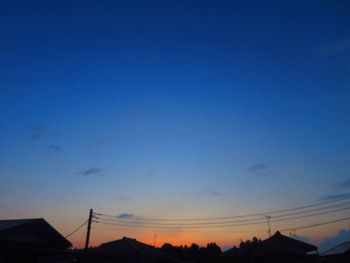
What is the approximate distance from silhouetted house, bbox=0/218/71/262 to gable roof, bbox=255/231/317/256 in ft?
89.9

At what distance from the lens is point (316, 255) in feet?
150

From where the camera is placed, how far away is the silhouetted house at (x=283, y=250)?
42284 millimetres

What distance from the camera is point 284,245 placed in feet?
144

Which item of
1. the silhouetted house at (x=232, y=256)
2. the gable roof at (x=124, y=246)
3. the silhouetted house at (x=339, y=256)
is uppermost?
the gable roof at (x=124, y=246)

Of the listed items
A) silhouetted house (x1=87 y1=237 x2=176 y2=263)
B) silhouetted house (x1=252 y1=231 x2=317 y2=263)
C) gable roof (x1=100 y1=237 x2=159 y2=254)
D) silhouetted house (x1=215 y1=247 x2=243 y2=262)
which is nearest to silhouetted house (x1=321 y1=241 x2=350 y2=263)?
silhouetted house (x1=252 y1=231 x2=317 y2=263)

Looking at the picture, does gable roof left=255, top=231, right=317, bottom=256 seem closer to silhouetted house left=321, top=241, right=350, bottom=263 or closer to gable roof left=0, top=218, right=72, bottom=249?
silhouetted house left=321, top=241, right=350, bottom=263

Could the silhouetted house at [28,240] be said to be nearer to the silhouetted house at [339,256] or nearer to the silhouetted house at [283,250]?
the silhouetted house at [283,250]

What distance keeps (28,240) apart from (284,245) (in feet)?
109

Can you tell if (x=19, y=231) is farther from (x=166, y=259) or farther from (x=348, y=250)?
(x=348, y=250)

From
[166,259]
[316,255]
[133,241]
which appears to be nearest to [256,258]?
[316,255]

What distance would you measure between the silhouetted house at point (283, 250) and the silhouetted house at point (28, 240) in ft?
88.1

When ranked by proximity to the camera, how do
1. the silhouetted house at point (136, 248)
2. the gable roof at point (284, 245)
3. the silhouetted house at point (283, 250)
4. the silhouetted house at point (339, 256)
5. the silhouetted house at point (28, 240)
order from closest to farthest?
the silhouetted house at point (28, 240), the silhouetted house at point (339, 256), the silhouetted house at point (136, 248), the silhouetted house at point (283, 250), the gable roof at point (284, 245)

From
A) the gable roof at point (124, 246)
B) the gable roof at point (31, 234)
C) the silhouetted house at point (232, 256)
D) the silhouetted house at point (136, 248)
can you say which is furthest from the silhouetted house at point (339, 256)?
the gable roof at point (31, 234)

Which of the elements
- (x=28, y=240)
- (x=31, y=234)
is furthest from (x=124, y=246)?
(x=28, y=240)
